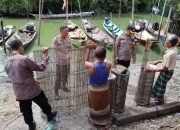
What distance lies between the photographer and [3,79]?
27.2 ft

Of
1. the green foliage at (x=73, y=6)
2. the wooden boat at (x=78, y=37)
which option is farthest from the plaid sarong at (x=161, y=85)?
the green foliage at (x=73, y=6)

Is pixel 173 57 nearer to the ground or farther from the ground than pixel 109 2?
farther from the ground

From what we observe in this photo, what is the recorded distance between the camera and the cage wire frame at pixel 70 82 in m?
5.57

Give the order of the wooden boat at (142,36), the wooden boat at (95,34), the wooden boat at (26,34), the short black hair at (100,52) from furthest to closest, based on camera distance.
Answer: the wooden boat at (142,36)
the wooden boat at (95,34)
the wooden boat at (26,34)
the short black hair at (100,52)

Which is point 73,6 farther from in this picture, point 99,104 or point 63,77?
point 99,104

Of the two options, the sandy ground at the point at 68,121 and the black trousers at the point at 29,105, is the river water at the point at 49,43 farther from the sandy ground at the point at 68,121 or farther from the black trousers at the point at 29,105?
the black trousers at the point at 29,105

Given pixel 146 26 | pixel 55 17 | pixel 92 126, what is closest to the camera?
pixel 92 126

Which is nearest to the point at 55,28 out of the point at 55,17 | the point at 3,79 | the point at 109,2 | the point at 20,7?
the point at 55,17

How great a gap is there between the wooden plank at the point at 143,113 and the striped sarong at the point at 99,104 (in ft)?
1.15

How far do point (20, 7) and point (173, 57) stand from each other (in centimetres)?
1913

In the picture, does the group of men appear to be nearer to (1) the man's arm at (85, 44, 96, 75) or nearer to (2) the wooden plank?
(1) the man's arm at (85, 44, 96, 75)

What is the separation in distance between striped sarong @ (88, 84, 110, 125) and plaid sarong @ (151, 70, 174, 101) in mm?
1374

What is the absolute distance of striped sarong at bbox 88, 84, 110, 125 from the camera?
5250mm

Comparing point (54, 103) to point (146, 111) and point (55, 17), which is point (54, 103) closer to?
point (146, 111)
